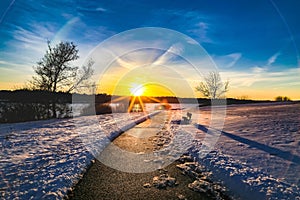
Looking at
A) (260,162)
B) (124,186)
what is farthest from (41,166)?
(260,162)

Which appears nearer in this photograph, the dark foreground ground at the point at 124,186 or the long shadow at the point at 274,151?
the dark foreground ground at the point at 124,186

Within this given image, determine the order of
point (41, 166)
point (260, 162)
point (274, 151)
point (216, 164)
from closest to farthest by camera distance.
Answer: point (41, 166), point (260, 162), point (216, 164), point (274, 151)

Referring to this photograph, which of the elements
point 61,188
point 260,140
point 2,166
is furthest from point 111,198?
point 260,140

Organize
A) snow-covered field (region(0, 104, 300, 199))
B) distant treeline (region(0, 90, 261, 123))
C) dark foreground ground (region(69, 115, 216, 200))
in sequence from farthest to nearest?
1. distant treeline (region(0, 90, 261, 123))
2. snow-covered field (region(0, 104, 300, 199))
3. dark foreground ground (region(69, 115, 216, 200))

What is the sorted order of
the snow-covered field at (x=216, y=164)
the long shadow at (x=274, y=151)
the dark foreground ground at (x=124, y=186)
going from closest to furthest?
1. the dark foreground ground at (x=124, y=186)
2. the snow-covered field at (x=216, y=164)
3. the long shadow at (x=274, y=151)

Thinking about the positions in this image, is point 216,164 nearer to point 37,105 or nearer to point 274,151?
point 274,151

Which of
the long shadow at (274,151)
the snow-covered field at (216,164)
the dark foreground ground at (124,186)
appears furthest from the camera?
the long shadow at (274,151)

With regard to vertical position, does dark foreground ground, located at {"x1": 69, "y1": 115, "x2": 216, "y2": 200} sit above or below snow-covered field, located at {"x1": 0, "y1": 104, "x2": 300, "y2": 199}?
below

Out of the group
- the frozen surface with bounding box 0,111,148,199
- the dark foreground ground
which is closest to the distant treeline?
the frozen surface with bounding box 0,111,148,199

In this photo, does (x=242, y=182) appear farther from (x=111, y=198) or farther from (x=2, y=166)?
(x=2, y=166)

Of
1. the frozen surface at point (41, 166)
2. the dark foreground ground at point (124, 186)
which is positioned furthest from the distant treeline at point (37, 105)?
the dark foreground ground at point (124, 186)

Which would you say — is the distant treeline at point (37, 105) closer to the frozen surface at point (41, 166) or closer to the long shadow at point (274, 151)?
the frozen surface at point (41, 166)

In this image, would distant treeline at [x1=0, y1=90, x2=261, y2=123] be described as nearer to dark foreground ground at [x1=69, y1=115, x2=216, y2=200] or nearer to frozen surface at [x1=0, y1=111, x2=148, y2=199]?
frozen surface at [x1=0, y1=111, x2=148, y2=199]

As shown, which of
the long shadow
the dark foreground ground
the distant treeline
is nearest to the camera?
the dark foreground ground
